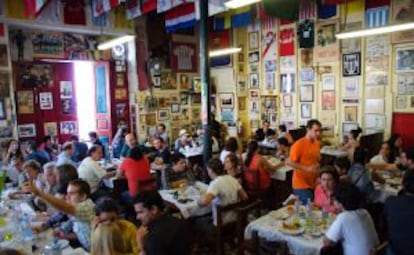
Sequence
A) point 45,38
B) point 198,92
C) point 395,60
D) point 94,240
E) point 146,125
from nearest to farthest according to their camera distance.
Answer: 1. point 94,240
2. point 395,60
3. point 45,38
4. point 146,125
5. point 198,92

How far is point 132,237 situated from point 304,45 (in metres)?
7.78

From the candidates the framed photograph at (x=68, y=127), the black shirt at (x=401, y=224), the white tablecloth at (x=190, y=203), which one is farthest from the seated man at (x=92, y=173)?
the black shirt at (x=401, y=224)

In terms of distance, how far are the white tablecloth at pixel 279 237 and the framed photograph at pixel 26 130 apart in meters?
6.83

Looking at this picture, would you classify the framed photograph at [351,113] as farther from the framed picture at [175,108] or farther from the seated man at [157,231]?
the seated man at [157,231]

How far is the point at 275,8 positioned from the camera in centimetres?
764

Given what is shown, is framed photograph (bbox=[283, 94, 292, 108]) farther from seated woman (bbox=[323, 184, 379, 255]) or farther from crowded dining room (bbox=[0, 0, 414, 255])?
seated woman (bbox=[323, 184, 379, 255])

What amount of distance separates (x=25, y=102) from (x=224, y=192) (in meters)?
6.37

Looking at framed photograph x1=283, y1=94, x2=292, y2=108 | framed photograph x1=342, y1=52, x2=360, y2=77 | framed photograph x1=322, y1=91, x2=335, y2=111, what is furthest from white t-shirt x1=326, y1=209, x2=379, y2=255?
framed photograph x1=283, y1=94, x2=292, y2=108

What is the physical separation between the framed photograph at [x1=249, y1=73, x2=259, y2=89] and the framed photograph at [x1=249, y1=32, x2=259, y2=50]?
804mm

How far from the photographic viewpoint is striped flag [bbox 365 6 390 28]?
8.10 m

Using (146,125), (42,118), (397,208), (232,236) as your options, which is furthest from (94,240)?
(146,125)

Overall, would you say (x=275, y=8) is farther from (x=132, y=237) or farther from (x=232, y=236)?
(x=132, y=237)

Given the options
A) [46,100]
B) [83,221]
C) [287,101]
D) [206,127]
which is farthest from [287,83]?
[83,221]

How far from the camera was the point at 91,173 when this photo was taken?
6094 millimetres
